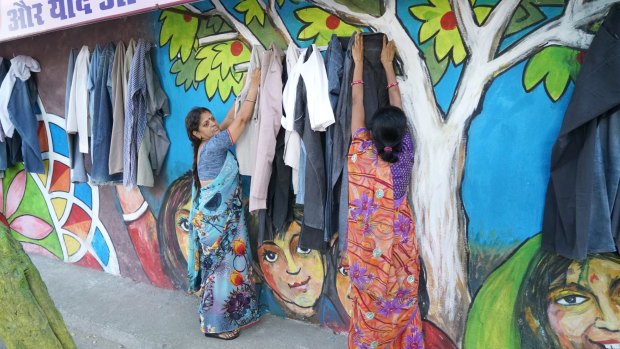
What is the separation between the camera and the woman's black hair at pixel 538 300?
2436 mm

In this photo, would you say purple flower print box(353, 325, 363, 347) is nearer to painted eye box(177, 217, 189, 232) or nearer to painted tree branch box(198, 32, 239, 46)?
painted eye box(177, 217, 189, 232)

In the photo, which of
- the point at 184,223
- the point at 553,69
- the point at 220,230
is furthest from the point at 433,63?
the point at 184,223

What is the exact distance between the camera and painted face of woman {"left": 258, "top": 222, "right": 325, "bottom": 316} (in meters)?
3.26

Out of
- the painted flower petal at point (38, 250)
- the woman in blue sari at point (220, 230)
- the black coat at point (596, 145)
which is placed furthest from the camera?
the painted flower petal at point (38, 250)

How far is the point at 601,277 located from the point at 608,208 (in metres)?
0.46

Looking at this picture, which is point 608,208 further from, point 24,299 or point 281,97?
point 24,299

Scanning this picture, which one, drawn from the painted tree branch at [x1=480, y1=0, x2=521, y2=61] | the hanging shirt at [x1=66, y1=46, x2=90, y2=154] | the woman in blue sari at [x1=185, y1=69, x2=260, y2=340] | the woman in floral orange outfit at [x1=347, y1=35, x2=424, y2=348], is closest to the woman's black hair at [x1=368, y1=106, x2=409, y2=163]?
the woman in floral orange outfit at [x1=347, y1=35, x2=424, y2=348]

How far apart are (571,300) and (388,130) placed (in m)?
1.34

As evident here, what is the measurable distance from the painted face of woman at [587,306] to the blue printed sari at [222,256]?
1984 millimetres

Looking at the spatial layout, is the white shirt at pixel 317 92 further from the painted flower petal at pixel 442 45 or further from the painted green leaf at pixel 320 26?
the painted flower petal at pixel 442 45

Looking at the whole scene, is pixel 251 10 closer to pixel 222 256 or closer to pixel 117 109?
pixel 117 109

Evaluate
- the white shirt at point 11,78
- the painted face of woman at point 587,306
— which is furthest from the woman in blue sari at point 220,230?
the white shirt at point 11,78

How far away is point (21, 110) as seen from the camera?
171 inches

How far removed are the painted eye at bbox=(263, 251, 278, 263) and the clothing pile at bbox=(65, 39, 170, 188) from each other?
3.67 feet
